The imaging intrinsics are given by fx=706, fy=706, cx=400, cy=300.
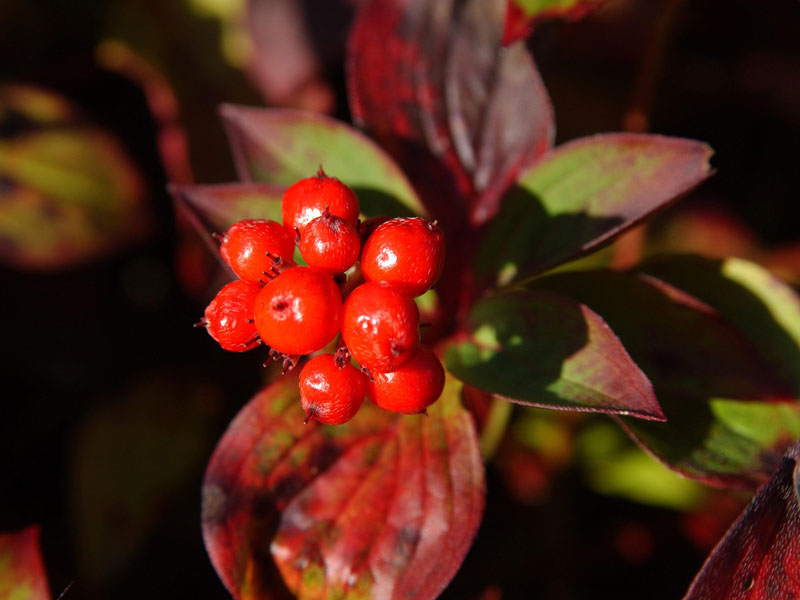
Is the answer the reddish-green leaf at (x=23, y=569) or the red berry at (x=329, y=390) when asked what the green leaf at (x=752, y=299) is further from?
the reddish-green leaf at (x=23, y=569)

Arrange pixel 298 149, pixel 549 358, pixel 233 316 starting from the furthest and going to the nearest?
pixel 298 149
pixel 549 358
pixel 233 316

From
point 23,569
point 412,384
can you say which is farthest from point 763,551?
point 23,569

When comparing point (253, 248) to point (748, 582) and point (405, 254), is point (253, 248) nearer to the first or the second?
point (405, 254)

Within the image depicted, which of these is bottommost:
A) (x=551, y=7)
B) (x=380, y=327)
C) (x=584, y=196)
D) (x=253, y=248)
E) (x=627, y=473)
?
(x=627, y=473)

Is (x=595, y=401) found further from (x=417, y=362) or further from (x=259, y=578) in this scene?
(x=259, y=578)

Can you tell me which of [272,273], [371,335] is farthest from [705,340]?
[272,273]

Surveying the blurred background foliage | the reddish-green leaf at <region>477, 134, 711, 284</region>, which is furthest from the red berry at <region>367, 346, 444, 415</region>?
the blurred background foliage
